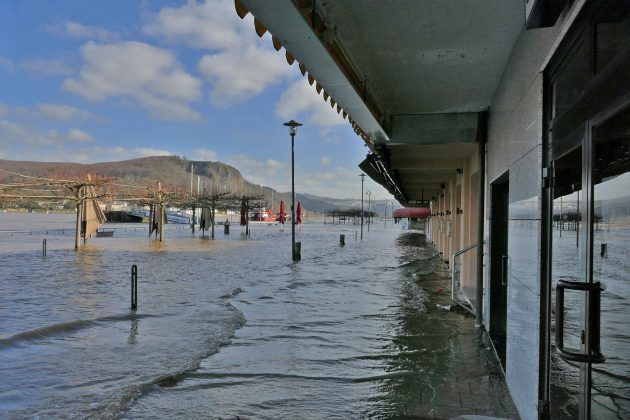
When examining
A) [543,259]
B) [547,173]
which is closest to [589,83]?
[547,173]

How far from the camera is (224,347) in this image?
7.14 meters

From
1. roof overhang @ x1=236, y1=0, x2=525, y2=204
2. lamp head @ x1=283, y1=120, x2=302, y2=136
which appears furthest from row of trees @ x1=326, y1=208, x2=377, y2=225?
roof overhang @ x1=236, y1=0, x2=525, y2=204

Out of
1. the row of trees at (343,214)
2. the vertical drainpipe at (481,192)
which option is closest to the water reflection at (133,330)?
the vertical drainpipe at (481,192)

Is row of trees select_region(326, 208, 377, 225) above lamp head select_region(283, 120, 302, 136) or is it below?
below

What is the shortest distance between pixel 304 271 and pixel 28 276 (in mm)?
8451

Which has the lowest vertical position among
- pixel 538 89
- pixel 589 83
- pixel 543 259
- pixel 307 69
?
pixel 543 259

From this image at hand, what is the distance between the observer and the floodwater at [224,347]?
16.4 ft

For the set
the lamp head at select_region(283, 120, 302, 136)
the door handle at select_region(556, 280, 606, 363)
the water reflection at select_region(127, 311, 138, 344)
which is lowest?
the water reflection at select_region(127, 311, 138, 344)

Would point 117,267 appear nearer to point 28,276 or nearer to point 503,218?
point 28,276

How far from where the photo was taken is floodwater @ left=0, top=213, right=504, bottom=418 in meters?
5.00

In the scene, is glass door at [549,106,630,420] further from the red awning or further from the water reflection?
the red awning

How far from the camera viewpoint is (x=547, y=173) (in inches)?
127

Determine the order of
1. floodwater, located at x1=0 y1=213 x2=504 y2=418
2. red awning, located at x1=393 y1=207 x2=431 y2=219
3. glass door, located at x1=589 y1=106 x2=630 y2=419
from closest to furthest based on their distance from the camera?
glass door, located at x1=589 y1=106 x2=630 y2=419
floodwater, located at x1=0 y1=213 x2=504 y2=418
red awning, located at x1=393 y1=207 x2=431 y2=219

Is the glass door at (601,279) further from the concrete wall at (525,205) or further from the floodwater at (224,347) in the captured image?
the floodwater at (224,347)
